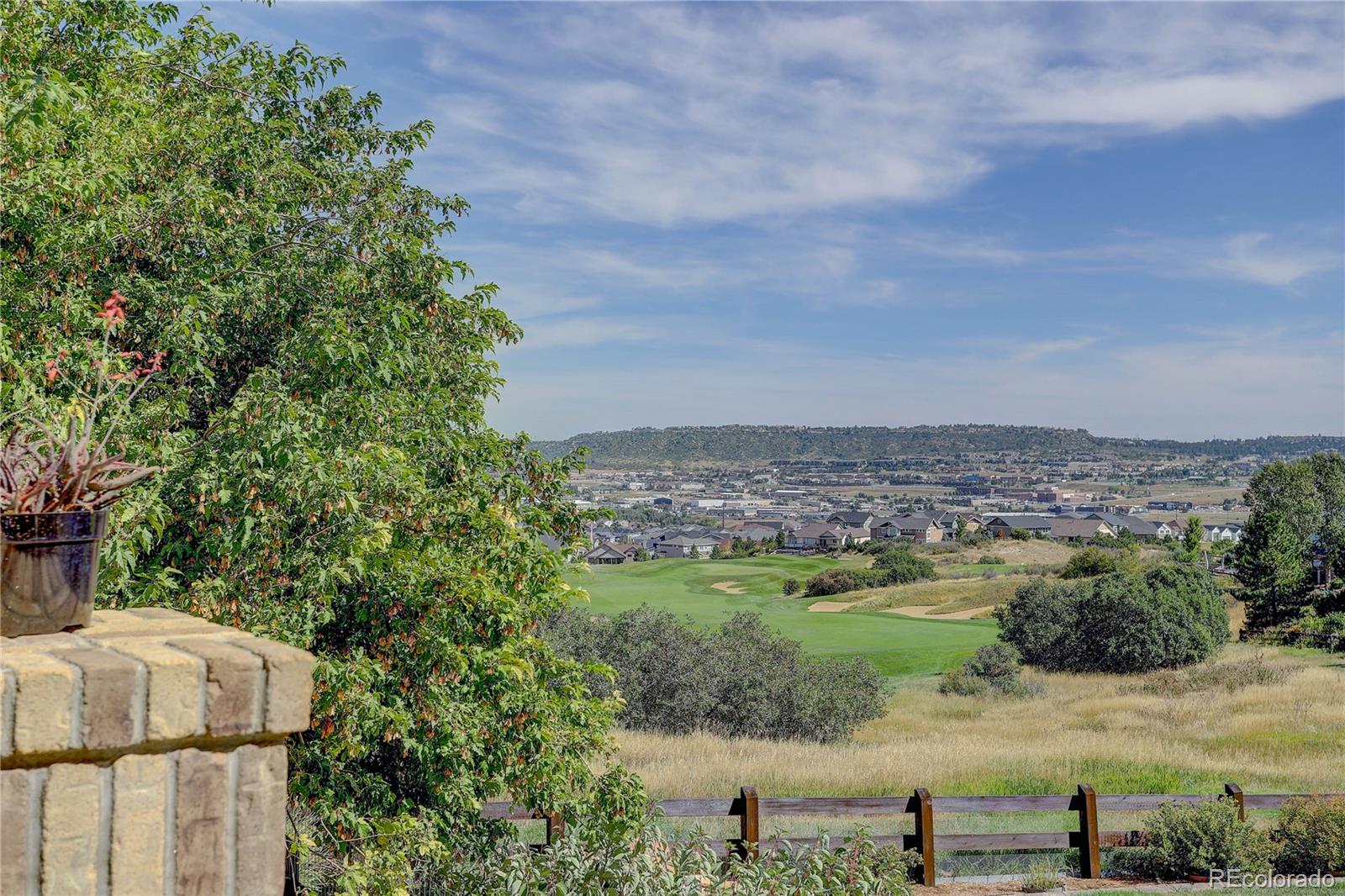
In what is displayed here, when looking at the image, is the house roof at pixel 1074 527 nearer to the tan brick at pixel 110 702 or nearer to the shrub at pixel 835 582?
the shrub at pixel 835 582

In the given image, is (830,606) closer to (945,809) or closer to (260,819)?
(945,809)

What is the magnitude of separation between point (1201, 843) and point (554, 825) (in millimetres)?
6683

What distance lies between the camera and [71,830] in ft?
7.42

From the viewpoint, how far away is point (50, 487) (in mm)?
3246

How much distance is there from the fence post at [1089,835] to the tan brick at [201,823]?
32.6 ft

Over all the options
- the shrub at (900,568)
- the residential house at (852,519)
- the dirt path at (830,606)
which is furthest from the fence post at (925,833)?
the residential house at (852,519)

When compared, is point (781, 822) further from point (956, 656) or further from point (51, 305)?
point (956, 656)

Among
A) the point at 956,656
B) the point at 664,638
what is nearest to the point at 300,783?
the point at 664,638

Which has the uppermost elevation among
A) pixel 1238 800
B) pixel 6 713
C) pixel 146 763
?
pixel 6 713

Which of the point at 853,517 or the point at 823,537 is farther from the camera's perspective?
the point at 853,517

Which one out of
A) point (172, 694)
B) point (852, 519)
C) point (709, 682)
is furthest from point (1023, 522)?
point (172, 694)

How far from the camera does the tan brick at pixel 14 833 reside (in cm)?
217

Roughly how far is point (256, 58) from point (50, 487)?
10.4 metres

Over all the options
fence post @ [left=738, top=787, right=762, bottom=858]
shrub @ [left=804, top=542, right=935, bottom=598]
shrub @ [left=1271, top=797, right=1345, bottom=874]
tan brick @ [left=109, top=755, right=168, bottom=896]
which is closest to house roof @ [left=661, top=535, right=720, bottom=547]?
shrub @ [left=804, top=542, right=935, bottom=598]
